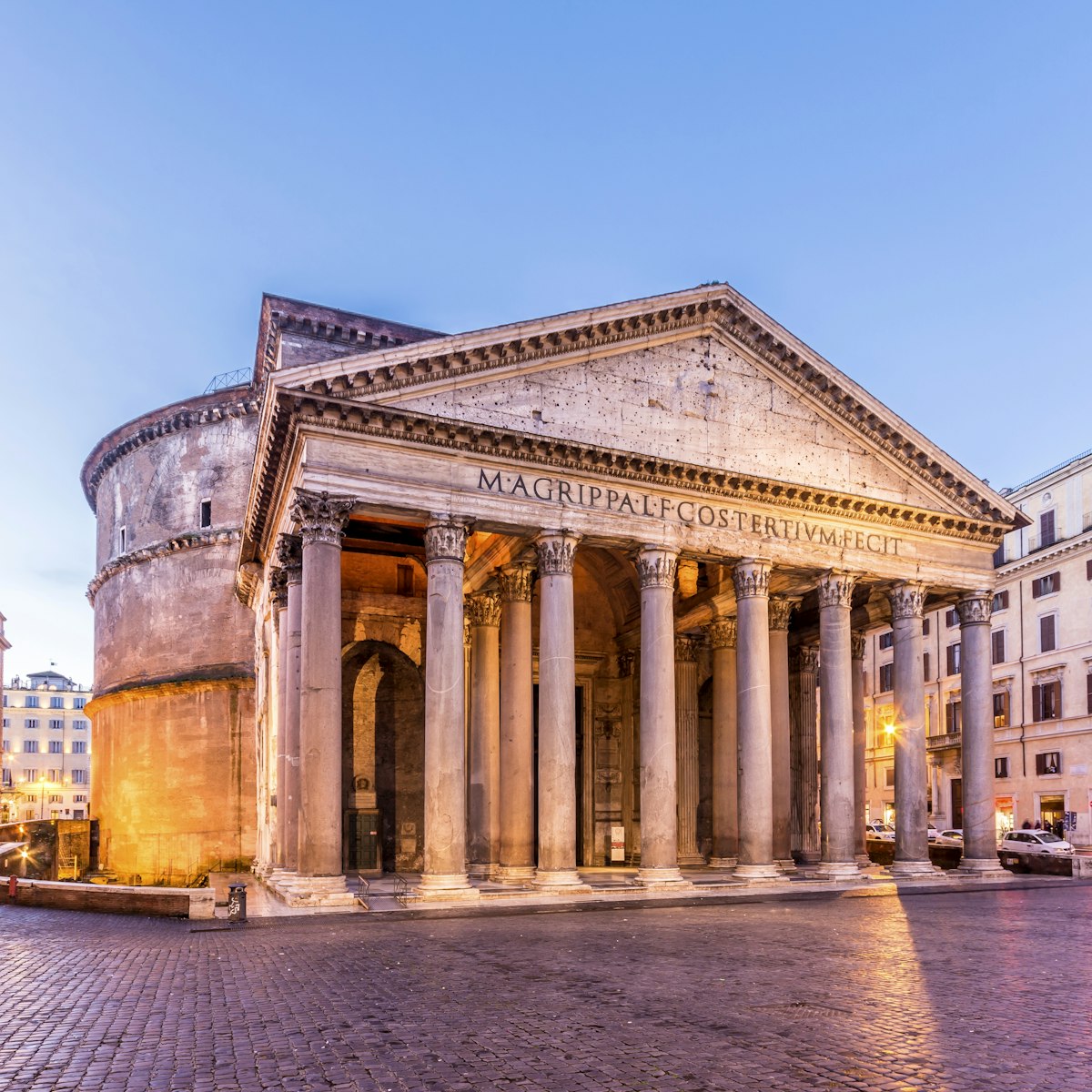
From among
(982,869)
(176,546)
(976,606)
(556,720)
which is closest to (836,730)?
(982,869)

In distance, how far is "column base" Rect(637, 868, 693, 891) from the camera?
2188 cm

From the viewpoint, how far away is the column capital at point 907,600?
26875 mm

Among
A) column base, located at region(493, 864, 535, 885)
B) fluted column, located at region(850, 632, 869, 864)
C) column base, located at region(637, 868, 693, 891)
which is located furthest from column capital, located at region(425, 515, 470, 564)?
fluted column, located at region(850, 632, 869, 864)

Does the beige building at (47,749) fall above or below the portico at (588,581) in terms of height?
below

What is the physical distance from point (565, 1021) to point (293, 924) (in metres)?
8.90

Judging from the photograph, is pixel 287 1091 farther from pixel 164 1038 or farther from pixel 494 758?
pixel 494 758

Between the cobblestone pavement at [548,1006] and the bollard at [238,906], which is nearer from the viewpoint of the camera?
the cobblestone pavement at [548,1006]

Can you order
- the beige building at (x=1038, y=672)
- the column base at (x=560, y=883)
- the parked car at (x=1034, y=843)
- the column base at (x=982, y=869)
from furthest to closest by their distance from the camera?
the beige building at (x=1038, y=672) → the parked car at (x=1034, y=843) → the column base at (x=982, y=869) → the column base at (x=560, y=883)

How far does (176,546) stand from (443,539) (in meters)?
19.6

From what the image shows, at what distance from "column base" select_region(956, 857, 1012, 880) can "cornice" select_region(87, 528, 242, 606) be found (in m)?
23.7

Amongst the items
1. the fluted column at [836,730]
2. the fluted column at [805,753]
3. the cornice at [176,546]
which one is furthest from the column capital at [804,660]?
the cornice at [176,546]

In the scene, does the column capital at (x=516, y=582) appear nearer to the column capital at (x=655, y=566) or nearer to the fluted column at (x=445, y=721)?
the column capital at (x=655, y=566)

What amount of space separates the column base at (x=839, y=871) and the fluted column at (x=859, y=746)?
2.99 m

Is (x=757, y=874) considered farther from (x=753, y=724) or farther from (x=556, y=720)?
(x=556, y=720)
